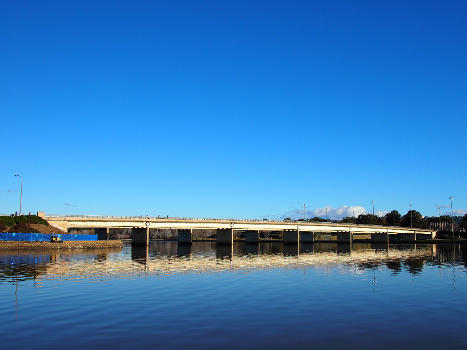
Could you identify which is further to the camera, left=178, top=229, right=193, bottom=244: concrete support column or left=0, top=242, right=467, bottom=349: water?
left=178, top=229, right=193, bottom=244: concrete support column

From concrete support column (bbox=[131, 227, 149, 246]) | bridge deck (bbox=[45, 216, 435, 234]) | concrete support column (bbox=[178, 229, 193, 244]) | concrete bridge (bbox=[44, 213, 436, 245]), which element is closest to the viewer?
bridge deck (bbox=[45, 216, 435, 234])

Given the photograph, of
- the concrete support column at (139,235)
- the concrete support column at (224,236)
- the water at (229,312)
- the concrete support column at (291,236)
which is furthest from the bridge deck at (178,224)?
the water at (229,312)

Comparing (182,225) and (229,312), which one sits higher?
(182,225)

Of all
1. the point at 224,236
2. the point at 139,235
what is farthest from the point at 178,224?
the point at 224,236

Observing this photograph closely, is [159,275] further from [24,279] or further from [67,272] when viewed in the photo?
[24,279]

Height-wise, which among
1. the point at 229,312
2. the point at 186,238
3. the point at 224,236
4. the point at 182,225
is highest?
the point at 182,225

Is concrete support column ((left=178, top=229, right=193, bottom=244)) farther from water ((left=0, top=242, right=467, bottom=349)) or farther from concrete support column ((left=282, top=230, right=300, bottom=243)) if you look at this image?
water ((left=0, top=242, right=467, bottom=349))

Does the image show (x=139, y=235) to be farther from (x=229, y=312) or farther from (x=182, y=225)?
(x=229, y=312)

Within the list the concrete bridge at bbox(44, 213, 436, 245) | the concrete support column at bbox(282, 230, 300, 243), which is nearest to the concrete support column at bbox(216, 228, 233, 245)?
the concrete bridge at bbox(44, 213, 436, 245)

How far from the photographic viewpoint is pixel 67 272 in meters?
55.5

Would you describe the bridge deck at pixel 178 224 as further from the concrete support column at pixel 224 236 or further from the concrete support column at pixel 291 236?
the concrete support column at pixel 291 236


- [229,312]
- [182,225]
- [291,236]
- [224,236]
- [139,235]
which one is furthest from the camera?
[291,236]

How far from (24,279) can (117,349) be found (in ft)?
103

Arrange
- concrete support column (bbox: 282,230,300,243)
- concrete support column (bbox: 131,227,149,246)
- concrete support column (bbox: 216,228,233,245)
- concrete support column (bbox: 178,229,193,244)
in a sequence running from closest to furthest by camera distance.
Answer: concrete support column (bbox: 131,227,149,246) < concrete support column (bbox: 216,228,233,245) < concrete support column (bbox: 282,230,300,243) < concrete support column (bbox: 178,229,193,244)
